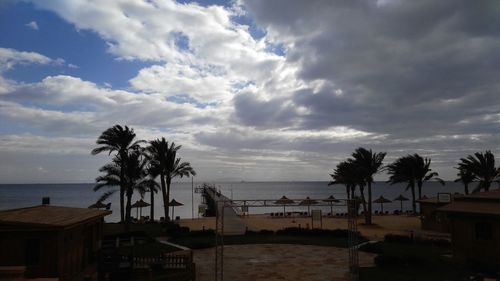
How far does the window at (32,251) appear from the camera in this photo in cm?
1617

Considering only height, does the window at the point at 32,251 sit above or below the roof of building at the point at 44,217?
below

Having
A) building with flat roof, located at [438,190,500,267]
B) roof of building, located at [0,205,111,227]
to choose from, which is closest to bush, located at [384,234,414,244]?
building with flat roof, located at [438,190,500,267]

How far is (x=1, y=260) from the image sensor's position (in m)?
15.9

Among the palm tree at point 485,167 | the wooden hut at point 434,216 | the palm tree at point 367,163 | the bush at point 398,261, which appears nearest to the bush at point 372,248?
the bush at point 398,261

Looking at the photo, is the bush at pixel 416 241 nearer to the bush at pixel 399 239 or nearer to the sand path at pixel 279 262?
the bush at pixel 399 239

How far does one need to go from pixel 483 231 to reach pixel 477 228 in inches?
14.3

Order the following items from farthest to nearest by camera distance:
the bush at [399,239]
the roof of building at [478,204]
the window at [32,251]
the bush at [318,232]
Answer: the bush at [318,232] → the bush at [399,239] → the roof of building at [478,204] → the window at [32,251]

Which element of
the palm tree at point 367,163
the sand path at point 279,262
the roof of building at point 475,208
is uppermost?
the palm tree at point 367,163

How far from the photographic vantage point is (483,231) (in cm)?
2181

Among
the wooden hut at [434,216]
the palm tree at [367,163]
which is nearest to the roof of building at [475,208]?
the wooden hut at [434,216]

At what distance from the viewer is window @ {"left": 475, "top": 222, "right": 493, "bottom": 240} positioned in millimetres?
21419

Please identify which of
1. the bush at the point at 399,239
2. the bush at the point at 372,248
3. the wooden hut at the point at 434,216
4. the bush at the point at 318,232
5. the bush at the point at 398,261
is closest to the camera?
the bush at the point at 398,261

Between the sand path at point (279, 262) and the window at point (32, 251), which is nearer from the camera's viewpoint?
the window at point (32, 251)

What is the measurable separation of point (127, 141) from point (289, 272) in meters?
23.5
